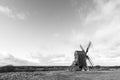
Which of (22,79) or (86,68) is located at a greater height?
(86,68)

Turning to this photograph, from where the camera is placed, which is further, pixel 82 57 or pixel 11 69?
pixel 82 57

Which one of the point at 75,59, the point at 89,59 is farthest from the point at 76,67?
the point at 89,59

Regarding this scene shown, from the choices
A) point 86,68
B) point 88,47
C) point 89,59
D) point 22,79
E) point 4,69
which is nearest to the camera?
point 22,79

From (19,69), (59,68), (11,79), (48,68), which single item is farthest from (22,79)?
(59,68)

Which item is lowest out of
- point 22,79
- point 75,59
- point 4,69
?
point 22,79

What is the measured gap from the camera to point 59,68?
2363 inches

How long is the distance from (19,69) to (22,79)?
24.4 metres

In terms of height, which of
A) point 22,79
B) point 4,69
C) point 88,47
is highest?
point 88,47

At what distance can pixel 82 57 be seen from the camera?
166ft

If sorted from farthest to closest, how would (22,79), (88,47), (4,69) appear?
1. (88,47)
2. (4,69)
3. (22,79)

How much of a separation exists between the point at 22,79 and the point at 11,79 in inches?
84.5

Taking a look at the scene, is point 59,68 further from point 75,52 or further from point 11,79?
point 11,79

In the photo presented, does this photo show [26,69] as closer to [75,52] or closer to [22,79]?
[75,52]

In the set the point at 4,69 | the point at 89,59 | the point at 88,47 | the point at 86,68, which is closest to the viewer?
the point at 4,69
